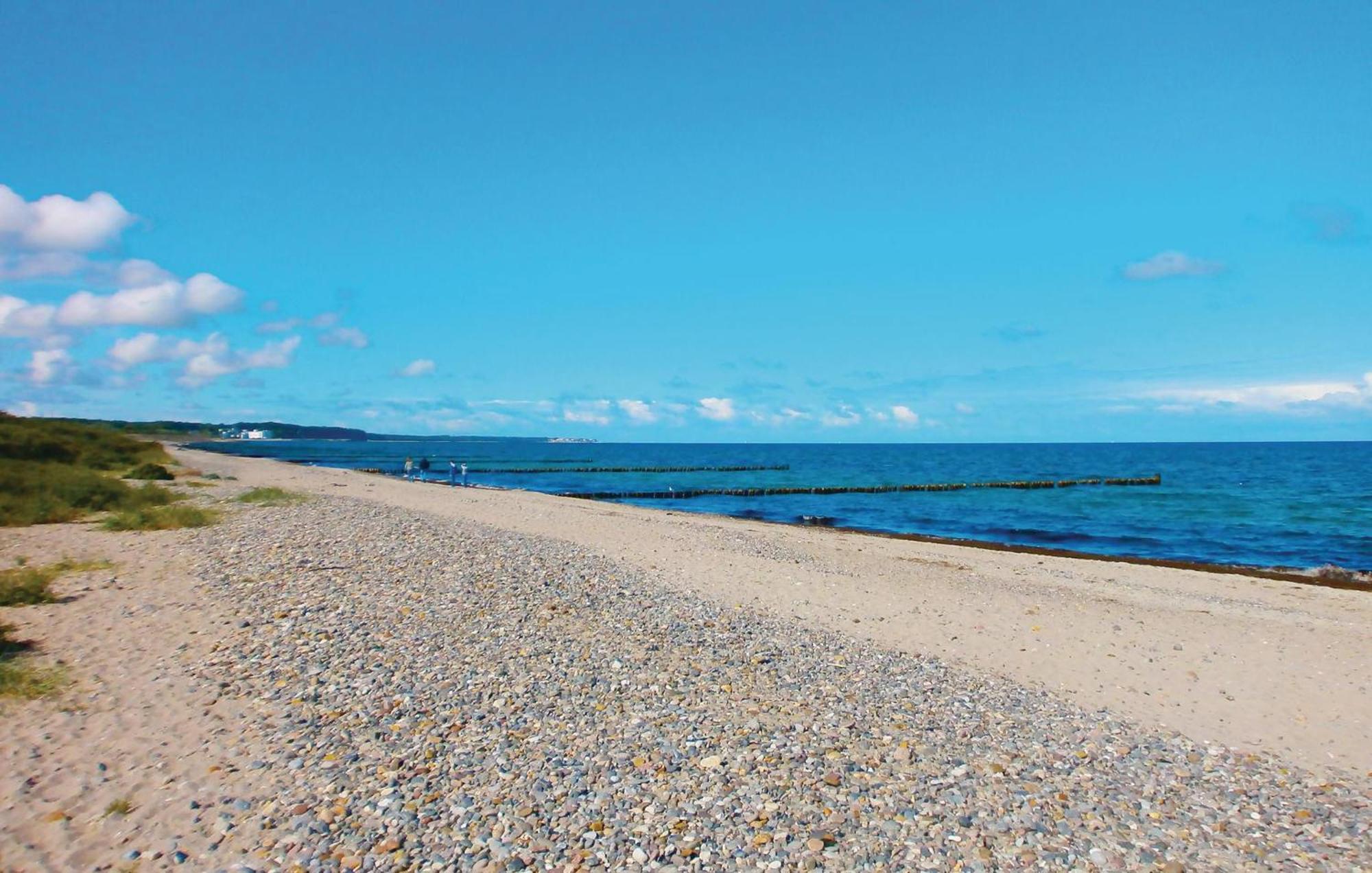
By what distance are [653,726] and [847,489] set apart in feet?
192

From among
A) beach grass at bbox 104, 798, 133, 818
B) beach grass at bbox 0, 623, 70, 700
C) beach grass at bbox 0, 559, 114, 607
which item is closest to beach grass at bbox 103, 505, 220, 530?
beach grass at bbox 0, 559, 114, 607

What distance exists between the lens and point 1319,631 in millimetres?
16125

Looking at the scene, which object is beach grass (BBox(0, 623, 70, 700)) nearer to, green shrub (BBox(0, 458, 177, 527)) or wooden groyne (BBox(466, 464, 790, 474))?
green shrub (BBox(0, 458, 177, 527))

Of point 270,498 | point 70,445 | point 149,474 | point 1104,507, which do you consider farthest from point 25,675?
point 1104,507

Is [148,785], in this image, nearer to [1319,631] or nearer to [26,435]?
[1319,631]

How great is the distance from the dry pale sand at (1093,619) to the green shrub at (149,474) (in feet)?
64.8

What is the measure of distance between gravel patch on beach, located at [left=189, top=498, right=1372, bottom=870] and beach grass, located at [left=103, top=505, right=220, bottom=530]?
1125cm

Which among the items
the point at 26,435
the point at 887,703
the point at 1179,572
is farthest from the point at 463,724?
the point at 26,435

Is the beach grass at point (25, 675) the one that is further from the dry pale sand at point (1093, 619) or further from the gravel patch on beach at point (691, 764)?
the dry pale sand at point (1093, 619)

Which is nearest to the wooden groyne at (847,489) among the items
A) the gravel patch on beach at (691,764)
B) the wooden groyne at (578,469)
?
the wooden groyne at (578,469)

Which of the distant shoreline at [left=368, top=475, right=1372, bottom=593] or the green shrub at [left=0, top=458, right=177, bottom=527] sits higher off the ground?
the green shrub at [left=0, top=458, right=177, bottom=527]

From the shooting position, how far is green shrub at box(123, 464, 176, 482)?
127 feet

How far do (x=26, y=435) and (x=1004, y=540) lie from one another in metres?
45.5

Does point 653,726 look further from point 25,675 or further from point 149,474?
point 149,474
